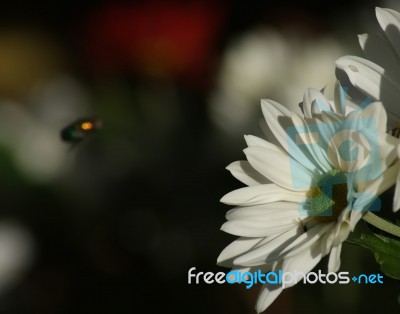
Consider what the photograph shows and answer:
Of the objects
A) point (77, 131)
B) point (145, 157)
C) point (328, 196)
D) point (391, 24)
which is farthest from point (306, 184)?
point (145, 157)

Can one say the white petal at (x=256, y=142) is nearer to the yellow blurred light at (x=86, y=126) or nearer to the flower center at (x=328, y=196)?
the flower center at (x=328, y=196)

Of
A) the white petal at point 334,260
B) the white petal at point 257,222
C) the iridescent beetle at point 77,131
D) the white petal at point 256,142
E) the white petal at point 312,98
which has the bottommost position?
the white petal at point 334,260

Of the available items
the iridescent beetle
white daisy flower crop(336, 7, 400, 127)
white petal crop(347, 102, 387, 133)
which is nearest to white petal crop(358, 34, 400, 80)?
white daisy flower crop(336, 7, 400, 127)

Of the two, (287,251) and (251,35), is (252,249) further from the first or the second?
(251,35)

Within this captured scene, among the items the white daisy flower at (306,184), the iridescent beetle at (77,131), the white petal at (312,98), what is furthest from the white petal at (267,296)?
the iridescent beetle at (77,131)

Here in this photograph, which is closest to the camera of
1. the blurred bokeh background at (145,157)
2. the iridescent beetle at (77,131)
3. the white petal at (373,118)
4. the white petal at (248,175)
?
the white petal at (373,118)

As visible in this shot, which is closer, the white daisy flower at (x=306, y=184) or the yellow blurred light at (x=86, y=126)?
the white daisy flower at (x=306, y=184)

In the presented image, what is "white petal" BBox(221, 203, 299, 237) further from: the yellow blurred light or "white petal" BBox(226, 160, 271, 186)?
the yellow blurred light

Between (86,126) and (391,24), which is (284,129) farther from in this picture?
(86,126)
